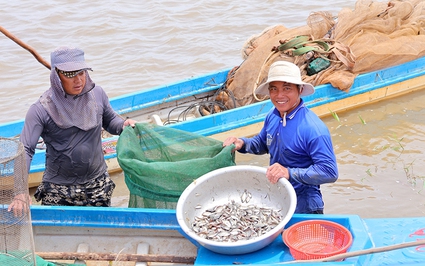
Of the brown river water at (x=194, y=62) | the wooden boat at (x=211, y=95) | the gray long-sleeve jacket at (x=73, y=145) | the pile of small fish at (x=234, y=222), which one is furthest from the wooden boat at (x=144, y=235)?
the wooden boat at (x=211, y=95)

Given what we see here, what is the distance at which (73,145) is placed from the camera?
4.06 metres

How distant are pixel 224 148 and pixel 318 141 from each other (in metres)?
0.86

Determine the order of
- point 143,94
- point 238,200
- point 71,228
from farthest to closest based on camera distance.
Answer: point 143,94
point 71,228
point 238,200

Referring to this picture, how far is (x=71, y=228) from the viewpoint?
13.7 feet

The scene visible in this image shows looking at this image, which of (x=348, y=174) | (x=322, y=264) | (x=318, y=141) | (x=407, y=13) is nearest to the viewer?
(x=322, y=264)

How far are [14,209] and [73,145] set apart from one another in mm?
813

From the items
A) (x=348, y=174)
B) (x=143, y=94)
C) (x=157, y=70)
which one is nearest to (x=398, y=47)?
(x=348, y=174)

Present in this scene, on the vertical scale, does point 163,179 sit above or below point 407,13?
below

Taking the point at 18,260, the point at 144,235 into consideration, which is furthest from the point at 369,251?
the point at 18,260

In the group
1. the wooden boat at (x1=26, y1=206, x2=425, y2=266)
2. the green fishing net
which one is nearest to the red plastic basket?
the wooden boat at (x1=26, y1=206, x2=425, y2=266)

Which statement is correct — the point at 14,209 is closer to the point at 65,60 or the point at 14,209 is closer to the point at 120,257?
the point at 120,257

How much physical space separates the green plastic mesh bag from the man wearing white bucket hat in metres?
0.49

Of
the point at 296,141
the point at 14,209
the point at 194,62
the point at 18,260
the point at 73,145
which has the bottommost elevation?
the point at 194,62

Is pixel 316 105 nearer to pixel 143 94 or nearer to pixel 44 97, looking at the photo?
pixel 143 94
